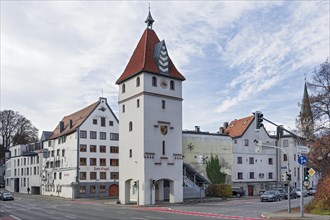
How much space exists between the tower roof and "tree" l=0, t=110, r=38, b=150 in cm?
6197

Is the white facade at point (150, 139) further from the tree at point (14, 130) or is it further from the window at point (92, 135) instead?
the tree at point (14, 130)

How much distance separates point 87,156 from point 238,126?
2717cm

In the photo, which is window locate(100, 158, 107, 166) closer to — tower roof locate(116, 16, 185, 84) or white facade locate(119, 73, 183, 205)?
white facade locate(119, 73, 183, 205)

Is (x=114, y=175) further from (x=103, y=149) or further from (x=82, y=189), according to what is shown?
(x=82, y=189)

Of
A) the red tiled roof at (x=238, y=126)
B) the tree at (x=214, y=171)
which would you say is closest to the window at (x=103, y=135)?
the tree at (x=214, y=171)

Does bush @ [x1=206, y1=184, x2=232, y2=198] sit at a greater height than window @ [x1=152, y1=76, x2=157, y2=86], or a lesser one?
lesser

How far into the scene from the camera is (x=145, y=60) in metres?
49.5

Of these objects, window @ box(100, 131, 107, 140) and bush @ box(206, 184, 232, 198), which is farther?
window @ box(100, 131, 107, 140)

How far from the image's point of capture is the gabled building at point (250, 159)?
67000mm

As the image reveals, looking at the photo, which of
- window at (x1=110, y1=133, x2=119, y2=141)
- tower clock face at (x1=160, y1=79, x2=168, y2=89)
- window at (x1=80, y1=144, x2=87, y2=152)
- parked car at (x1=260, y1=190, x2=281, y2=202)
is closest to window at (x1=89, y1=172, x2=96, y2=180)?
window at (x1=80, y1=144, x2=87, y2=152)

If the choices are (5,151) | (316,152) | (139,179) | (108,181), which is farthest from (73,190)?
(5,151)

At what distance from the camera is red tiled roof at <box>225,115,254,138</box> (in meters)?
68.7

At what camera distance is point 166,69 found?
167 feet

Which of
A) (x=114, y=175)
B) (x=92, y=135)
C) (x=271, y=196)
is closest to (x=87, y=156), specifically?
(x=92, y=135)
